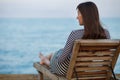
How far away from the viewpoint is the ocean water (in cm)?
504

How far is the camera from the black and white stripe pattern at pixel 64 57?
107 inches

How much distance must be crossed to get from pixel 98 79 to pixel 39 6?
7.94 feet

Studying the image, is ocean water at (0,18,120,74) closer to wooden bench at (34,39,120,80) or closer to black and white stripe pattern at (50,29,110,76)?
black and white stripe pattern at (50,29,110,76)

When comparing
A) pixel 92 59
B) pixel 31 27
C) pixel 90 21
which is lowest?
pixel 31 27

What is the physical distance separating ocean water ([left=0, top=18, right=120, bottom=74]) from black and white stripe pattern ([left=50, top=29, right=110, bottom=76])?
6.90ft

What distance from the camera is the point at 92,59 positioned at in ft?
8.92

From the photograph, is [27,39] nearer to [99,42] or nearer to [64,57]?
[64,57]

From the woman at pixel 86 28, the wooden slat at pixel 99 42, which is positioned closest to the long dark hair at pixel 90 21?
the woman at pixel 86 28

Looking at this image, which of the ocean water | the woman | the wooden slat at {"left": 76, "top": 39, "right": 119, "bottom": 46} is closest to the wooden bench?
the wooden slat at {"left": 76, "top": 39, "right": 119, "bottom": 46}

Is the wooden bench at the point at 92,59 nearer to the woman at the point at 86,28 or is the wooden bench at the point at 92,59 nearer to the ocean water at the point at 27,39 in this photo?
the woman at the point at 86,28

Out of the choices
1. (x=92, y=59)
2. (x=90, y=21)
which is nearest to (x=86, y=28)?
(x=90, y=21)

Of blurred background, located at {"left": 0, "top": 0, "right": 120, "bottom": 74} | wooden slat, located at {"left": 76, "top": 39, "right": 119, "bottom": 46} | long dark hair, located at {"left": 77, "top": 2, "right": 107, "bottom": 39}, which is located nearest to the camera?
wooden slat, located at {"left": 76, "top": 39, "right": 119, "bottom": 46}

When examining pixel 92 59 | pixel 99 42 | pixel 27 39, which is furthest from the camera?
pixel 27 39

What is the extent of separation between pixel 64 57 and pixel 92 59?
22 cm
